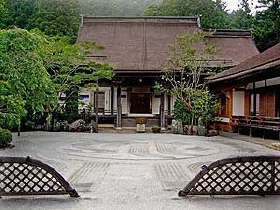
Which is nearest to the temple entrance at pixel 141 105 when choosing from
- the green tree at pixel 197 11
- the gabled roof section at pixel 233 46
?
the gabled roof section at pixel 233 46

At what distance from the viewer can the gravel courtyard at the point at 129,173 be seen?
19.2 feet

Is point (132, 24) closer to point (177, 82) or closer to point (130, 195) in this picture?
point (177, 82)

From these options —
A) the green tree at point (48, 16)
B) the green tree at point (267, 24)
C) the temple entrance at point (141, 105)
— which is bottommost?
the temple entrance at point (141, 105)

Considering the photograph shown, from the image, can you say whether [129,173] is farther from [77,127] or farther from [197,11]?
[197,11]

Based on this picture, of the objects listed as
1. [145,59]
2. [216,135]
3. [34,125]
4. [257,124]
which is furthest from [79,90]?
[257,124]

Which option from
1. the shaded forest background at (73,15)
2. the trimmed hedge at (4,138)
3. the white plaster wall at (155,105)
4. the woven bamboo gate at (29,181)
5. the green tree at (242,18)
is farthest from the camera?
the green tree at (242,18)

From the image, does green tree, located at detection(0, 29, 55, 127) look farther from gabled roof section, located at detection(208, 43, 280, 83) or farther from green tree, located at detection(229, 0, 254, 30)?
green tree, located at detection(229, 0, 254, 30)

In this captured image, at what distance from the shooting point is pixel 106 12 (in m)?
44.0

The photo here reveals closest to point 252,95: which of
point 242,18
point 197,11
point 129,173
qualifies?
point 129,173

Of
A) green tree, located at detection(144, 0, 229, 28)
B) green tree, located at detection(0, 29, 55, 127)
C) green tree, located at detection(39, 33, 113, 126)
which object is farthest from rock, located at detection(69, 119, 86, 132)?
green tree, located at detection(144, 0, 229, 28)

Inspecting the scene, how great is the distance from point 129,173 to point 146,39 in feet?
60.7

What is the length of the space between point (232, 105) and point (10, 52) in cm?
1506

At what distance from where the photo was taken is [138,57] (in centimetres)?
2406

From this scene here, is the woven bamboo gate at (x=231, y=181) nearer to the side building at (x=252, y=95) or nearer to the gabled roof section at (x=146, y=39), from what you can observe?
the side building at (x=252, y=95)
